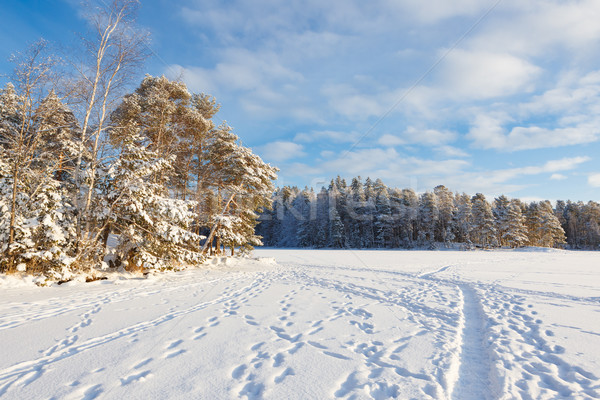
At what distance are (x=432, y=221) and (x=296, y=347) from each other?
57.7m

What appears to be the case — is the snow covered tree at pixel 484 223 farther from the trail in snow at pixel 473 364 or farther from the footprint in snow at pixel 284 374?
the footprint in snow at pixel 284 374

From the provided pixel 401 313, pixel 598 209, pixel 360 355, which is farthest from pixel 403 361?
pixel 598 209

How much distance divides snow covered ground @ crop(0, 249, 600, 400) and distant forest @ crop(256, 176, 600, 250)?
1930 inches

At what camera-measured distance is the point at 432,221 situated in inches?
2162

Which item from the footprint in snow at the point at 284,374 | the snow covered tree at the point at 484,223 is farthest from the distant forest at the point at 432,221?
the footprint in snow at the point at 284,374

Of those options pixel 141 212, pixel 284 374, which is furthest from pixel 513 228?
pixel 284 374

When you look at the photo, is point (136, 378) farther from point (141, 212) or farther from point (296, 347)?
point (141, 212)

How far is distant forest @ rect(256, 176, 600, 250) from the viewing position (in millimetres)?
50750

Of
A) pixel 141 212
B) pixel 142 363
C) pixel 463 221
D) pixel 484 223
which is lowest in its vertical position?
pixel 142 363

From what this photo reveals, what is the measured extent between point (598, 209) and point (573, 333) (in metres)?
81.2

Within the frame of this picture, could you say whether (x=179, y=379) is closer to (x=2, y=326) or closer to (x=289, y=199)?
(x=2, y=326)

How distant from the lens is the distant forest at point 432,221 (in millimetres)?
50750

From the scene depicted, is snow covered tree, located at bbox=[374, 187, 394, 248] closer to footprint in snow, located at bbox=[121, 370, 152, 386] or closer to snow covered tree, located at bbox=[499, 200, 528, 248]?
snow covered tree, located at bbox=[499, 200, 528, 248]

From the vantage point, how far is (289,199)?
2990 inches
